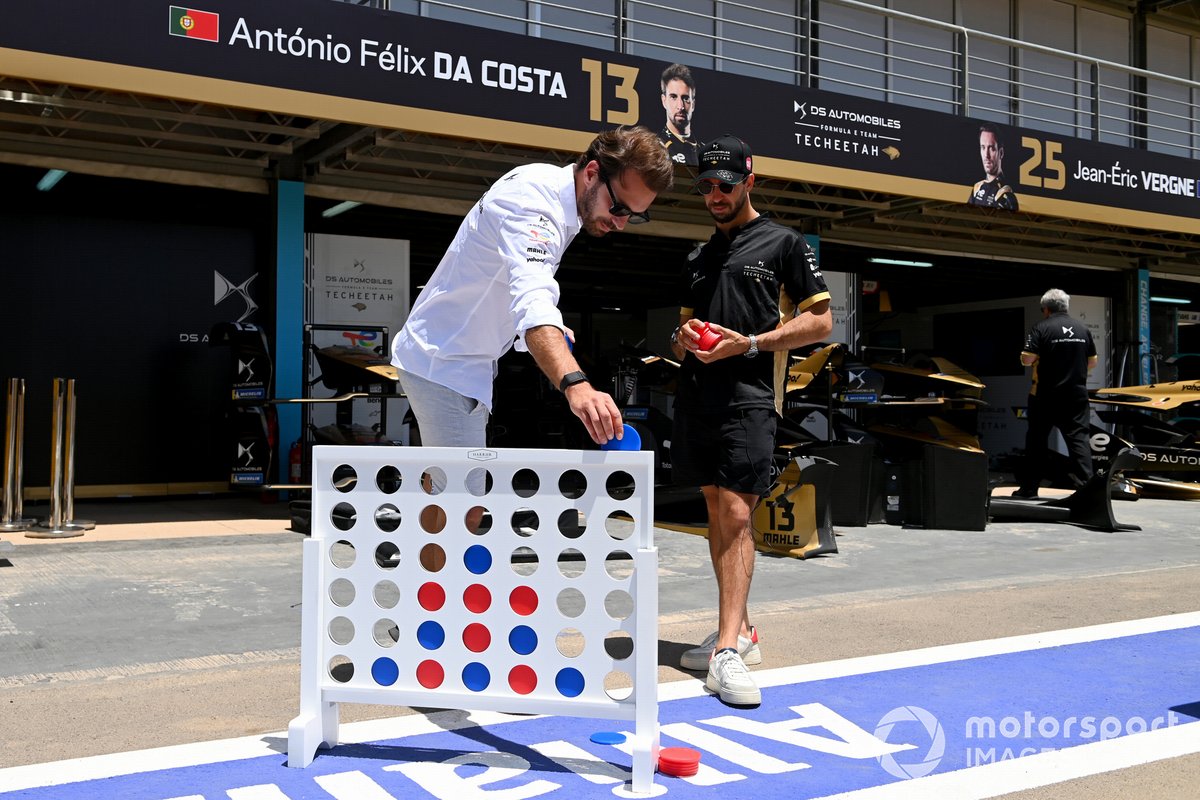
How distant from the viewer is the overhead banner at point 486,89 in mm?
6984

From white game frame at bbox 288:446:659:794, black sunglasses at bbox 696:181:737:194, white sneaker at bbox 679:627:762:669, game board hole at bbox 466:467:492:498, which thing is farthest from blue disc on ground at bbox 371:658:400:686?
black sunglasses at bbox 696:181:737:194

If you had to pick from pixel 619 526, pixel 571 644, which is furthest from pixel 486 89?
pixel 571 644

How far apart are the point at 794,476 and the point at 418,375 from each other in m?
4.49

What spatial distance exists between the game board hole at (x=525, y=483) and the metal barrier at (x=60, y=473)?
584 centimetres

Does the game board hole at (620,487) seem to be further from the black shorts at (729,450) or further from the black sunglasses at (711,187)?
the black sunglasses at (711,187)

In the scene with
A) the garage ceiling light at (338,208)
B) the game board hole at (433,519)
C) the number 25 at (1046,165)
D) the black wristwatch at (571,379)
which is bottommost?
the game board hole at (433,519)

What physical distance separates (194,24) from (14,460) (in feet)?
11.9

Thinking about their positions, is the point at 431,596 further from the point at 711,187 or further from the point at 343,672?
the point at 711,187

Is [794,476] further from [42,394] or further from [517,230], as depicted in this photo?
[42,394]

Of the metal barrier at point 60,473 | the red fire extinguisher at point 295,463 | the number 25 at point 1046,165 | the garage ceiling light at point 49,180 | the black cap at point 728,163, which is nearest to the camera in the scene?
the black cap at point 728,163

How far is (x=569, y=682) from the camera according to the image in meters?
2.95

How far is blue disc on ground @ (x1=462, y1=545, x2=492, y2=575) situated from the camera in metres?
3.04

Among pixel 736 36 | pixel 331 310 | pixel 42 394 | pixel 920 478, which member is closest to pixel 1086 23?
pixel 736 36
